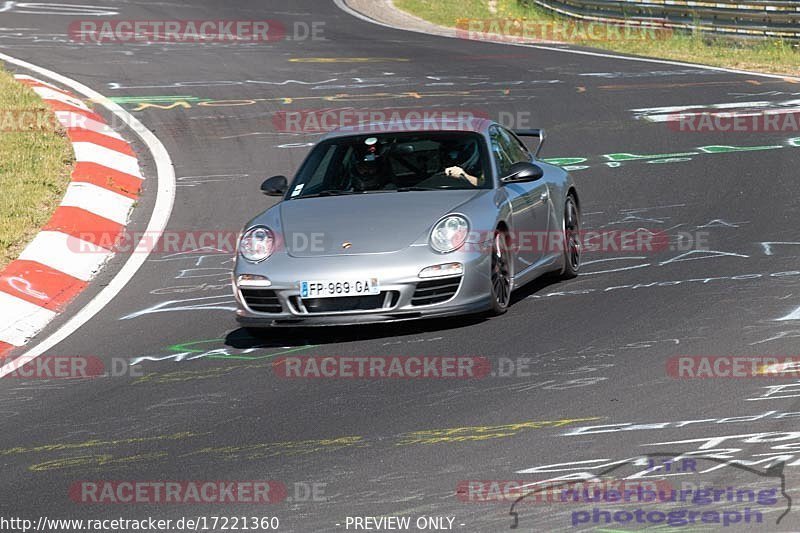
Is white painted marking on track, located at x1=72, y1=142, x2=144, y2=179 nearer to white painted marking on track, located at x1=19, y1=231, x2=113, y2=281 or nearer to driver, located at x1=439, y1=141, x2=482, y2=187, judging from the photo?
white painted marking on track, located at x1=19, y1=231, x2=113, y2=281

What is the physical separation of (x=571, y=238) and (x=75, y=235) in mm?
4118

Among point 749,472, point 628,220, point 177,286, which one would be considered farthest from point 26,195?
point 749,472

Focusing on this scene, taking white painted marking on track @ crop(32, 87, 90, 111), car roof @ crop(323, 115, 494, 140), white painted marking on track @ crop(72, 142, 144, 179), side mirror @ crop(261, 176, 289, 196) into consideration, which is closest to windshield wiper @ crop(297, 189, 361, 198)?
side mirror @ crop(261, 176, 289, 196)

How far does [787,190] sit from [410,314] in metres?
5.78

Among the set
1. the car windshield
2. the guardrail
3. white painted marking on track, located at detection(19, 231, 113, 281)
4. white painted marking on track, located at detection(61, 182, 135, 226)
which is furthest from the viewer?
the guardrail

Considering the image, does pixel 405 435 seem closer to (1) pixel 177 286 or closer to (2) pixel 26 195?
(1) pixel 177 286

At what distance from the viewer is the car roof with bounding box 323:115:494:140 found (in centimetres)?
976

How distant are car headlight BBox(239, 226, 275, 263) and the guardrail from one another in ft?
53.4

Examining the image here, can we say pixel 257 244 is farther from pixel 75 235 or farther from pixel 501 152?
pixel 75 235

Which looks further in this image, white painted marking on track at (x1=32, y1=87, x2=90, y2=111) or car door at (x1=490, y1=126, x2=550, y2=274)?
white painted marking on track at (x1=32, y1=87, x2=90, y2=111)

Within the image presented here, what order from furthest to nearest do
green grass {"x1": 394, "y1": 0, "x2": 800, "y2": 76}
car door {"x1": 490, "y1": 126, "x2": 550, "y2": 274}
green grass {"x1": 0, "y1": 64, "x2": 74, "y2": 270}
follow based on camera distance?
green grass {"x1": 394, "y1": 0, "x2": 800, "y2": 76}
green grass {"x1": 0, "y1": 64, "x2": 74, "y2": 270}
car door {"x1": 490, "y1": 126, "x2": 550, "y2": 274}

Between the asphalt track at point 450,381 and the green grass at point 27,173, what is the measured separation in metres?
0.88

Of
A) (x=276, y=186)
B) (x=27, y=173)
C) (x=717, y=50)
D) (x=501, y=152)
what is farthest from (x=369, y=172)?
(x=717, y=50)

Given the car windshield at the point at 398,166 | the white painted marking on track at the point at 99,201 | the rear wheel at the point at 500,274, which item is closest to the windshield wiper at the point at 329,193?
the car windshield at the point at 398,166
